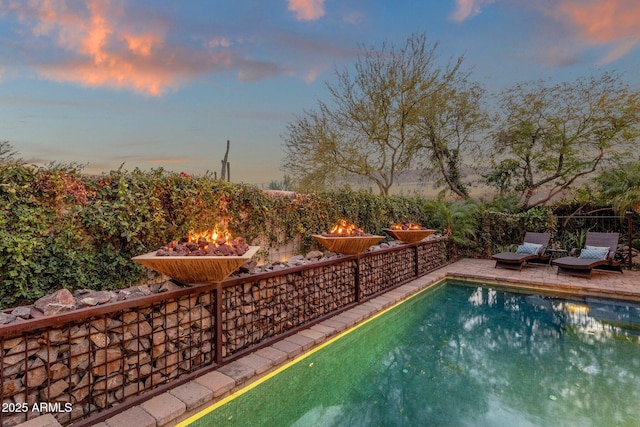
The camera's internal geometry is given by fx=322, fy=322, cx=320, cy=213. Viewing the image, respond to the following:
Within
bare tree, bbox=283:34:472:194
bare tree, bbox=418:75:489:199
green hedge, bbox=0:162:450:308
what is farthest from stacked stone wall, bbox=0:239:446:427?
bare tree, bbox=418:75:489:199

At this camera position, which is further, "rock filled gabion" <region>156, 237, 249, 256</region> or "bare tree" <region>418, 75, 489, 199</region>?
"bare tree" <region>418, 75, 489, 199</region>

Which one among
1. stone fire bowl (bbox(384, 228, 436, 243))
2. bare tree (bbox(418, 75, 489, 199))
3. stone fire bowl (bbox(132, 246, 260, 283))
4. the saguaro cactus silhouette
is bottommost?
stone fire bowl (bbox(384, 228, 436, 243))

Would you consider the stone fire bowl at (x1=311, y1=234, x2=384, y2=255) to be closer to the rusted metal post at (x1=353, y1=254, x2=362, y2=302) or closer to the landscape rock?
the rusted metal post at (x1=353, y1=254, x2=362, y2=302)

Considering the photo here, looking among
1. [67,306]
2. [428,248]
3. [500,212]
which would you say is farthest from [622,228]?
[67,306]

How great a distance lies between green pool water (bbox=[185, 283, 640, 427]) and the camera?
8.69 ft

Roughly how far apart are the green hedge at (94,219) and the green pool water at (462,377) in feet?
6.75

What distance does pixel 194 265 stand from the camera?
2785 millimetres

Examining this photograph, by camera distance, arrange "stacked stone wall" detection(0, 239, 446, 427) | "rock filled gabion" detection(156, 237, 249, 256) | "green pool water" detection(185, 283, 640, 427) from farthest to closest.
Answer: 1. "rock filled gabion" detection(156, 237, 249, 256)
2. "green pool water" detection(185, 283, 640, 427)
3. "stacked stone wall" detection(0, 239, 446, 427)

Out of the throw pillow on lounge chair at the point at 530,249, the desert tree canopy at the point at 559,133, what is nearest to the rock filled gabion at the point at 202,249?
the throw pillow on lounge chair at the point at 530,249

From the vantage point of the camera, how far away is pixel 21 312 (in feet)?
7.20

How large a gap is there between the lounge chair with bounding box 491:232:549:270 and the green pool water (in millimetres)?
2965

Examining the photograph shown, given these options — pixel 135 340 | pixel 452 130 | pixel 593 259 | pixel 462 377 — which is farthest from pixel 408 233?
pixel 452 130

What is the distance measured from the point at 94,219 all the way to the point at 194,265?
1484mm

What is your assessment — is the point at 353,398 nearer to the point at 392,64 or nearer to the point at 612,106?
the point at 392,64
